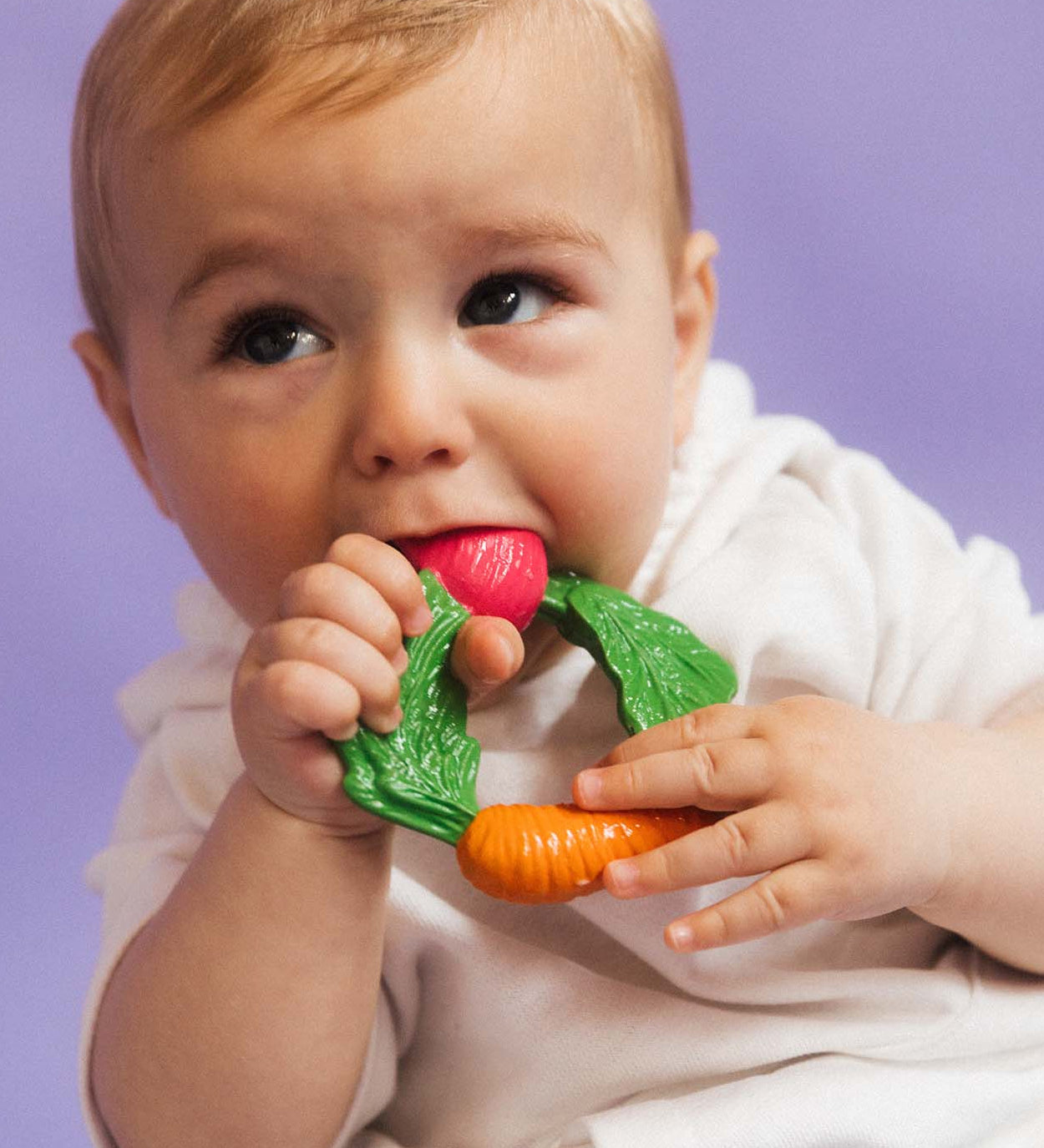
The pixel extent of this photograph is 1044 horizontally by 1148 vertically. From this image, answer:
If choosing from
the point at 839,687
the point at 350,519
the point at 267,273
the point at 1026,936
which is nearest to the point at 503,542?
the point at 350,519

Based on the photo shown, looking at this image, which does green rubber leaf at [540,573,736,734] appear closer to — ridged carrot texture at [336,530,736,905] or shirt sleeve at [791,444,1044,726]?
ridged carrot texture at [336,530,736,905]

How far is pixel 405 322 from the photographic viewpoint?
34.7 inches

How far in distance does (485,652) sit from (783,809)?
0.17m

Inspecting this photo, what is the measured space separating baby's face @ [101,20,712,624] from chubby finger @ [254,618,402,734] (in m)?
0.11

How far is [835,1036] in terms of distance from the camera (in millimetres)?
998

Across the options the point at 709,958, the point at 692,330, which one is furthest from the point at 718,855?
the point at 692,330

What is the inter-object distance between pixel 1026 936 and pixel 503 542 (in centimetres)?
42

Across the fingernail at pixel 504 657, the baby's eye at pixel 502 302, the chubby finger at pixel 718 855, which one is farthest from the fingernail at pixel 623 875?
the baby's eye at pixel 502 302

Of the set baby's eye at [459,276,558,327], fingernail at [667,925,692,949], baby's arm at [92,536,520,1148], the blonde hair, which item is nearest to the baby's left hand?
fingernail at [667,925,692,949]

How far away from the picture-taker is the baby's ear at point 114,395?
110 centimetres

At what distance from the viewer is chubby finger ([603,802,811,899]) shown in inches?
31.0

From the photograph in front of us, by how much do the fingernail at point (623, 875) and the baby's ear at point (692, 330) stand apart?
17.0 inches

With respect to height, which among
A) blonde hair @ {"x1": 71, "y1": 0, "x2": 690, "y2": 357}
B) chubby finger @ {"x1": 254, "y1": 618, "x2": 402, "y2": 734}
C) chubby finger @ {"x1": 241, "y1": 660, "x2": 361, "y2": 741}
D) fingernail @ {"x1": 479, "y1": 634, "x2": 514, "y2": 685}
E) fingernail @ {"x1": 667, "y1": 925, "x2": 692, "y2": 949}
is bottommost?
fingernail @ {"x1": 667, "y1": 925, "x2": 692, "y2": 949}

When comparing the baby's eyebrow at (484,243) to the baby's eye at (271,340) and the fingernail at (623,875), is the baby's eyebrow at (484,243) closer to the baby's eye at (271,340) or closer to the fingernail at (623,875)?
the baby's eye at (271,340)
